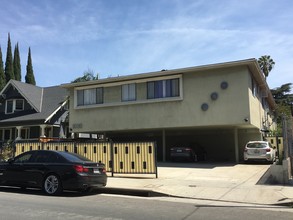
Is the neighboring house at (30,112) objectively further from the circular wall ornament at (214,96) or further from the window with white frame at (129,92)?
the circular wall ornament at (214,96)

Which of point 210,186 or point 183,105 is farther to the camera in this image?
point 183,105

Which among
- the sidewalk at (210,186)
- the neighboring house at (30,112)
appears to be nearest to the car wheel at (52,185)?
the sidewalk at (210,186)

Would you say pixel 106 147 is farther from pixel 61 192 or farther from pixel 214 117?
pixel 214 117

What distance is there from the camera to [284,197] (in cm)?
1020

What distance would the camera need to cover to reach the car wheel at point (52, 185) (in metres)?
11.0

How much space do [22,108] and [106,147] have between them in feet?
78.2

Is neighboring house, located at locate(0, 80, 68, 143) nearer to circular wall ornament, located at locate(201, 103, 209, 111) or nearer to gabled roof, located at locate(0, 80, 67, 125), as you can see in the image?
gabled roof, located at locate(0, 80, 67, 125)

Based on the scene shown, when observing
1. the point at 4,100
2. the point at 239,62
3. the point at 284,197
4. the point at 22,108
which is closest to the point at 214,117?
the point at 239,62

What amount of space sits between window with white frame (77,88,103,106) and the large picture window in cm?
401

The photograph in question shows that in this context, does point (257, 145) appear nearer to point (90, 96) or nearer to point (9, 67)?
point (90, 96)

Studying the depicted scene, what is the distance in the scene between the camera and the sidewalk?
34.7ft

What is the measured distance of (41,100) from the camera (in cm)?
3800

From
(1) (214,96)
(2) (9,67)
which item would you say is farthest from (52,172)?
(2) (9,67)

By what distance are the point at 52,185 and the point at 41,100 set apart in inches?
1117
